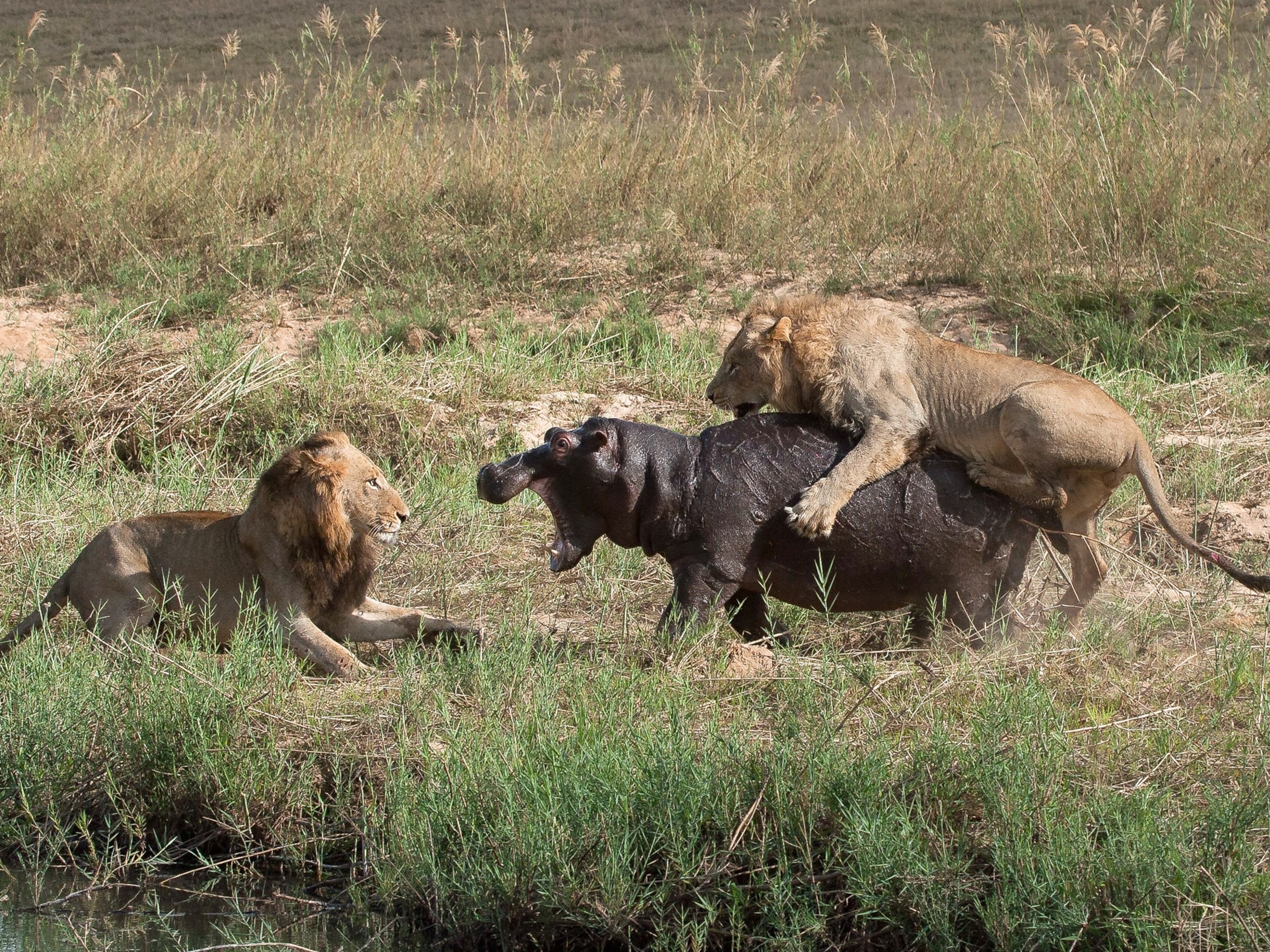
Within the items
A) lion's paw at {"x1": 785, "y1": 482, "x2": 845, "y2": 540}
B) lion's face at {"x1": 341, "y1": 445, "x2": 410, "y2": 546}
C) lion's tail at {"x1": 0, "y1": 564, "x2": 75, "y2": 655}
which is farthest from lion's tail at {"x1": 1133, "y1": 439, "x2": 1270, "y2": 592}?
lion's tail at {"x1": 0, "y1": 564, "x2": 75, "y2": 655}

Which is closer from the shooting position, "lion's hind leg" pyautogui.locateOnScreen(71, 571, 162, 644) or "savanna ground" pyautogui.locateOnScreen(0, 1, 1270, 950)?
"savanna ground" pyautogui.locateOnScreen(0, 1, 1270, 950)

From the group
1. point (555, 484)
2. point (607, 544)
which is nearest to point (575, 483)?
point (555, 484)

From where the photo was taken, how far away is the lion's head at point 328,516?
564cm

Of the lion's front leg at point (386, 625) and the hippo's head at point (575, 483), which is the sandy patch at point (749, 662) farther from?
the lion's front leg at point (386, 625)

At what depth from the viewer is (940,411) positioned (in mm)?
5727

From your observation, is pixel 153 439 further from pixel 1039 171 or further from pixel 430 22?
pixel 430 22

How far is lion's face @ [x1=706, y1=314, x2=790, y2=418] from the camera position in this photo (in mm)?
5898

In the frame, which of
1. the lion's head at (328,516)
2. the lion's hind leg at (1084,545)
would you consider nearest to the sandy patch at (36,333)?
the lion's head at (328,516)

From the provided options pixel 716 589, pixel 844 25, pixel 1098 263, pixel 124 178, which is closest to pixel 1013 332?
pixel 1098 263

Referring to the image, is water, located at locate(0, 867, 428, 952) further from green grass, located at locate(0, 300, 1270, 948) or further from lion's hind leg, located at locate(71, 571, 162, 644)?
lion's hind leg, located at locate(71, 571, 162, 644)

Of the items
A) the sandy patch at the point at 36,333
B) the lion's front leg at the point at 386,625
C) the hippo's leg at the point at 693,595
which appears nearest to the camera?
the hippo's leg at the point at 693,595

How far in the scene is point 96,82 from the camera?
1213cm

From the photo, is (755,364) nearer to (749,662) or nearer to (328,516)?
(749,662)

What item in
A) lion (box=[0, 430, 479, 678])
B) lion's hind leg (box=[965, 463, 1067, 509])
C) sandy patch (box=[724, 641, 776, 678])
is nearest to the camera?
sandy patch (box=[724, 641, 776, 678])
